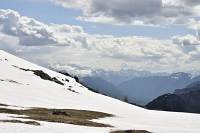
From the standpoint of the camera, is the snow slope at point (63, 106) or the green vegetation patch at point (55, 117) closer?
the snow slope at point (63, 106)

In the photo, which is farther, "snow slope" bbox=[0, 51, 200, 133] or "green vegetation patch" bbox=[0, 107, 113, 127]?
"green vegetation patch" bbox=[0, 107, 113, 127]

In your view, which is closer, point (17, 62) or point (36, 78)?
point (36, 78)

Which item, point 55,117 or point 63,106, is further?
point 63,106

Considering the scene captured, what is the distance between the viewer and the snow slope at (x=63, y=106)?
57406 millimetres

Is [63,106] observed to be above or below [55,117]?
above

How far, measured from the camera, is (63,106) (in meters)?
104

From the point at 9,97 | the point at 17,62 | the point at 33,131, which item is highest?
the point at 17,62

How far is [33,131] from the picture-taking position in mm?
44438

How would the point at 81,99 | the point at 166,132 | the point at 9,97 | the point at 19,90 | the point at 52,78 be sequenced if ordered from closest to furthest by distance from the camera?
the point at 166,132
the point at 9,97
the point at 19,90
the point at 81,99
the point at 52,78

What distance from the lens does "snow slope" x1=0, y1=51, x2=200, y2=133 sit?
188 feet

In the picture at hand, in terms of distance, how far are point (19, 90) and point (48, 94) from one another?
11.0 meters

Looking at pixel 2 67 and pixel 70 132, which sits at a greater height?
pixel 2 67

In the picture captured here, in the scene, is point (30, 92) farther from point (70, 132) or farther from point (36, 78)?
point (70, 132)

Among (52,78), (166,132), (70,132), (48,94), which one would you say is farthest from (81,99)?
(70,132)
